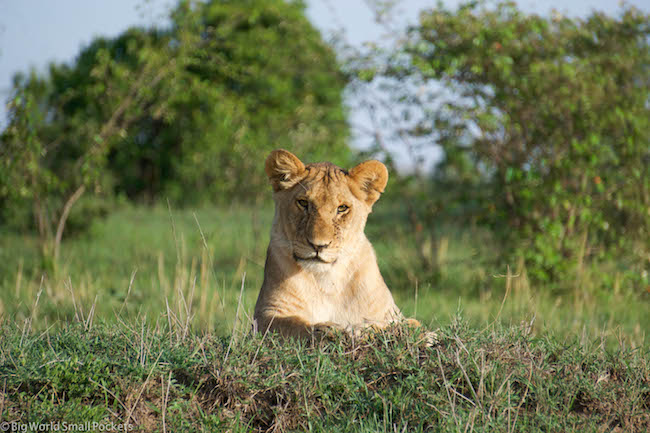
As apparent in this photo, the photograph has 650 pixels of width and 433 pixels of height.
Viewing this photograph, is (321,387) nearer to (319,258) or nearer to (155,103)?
(319,258)

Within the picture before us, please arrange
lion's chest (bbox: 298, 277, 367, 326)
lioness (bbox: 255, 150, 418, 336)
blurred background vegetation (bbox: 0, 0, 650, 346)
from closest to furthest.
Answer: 1. lioness (bbox: 255, 150, 418, 336)
2. lion's chest (bbox: 298, 277, 367, 326)
3. blurred background vegetation (bbox: 0, 0, 650, 346)

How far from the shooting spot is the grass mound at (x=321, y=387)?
3.07 meters

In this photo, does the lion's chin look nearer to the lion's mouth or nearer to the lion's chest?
the lion's mouth

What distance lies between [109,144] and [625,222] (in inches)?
274

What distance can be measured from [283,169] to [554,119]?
5.16 m

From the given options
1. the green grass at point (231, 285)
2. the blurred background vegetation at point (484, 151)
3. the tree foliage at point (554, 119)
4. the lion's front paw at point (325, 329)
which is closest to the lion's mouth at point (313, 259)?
the lion's front paw at point (325, 329)

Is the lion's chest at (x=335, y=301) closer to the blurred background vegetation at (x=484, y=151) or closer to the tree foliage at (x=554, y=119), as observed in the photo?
the blurred background vegetation at (x=484, y=151)

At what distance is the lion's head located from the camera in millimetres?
3490

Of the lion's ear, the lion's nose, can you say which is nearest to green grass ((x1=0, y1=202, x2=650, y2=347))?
the lion's ear

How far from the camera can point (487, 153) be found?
8.07m

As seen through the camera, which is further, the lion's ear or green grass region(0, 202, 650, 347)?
green grass region(0, 202, 650, 347)

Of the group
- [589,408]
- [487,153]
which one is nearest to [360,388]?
[589,408]

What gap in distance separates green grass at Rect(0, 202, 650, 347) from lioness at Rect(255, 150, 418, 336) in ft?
2.36

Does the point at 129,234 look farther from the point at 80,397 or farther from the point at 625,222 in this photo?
the point at 80,397
